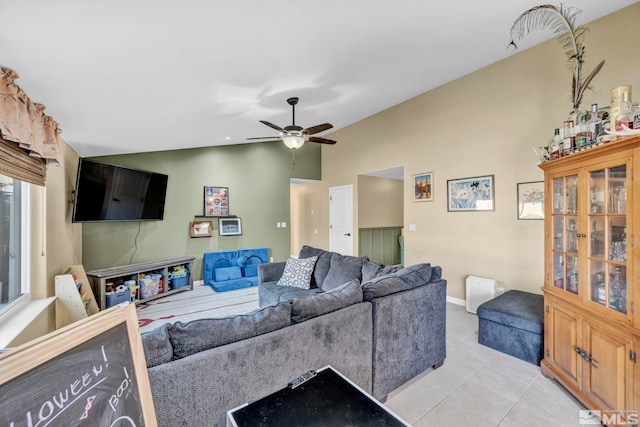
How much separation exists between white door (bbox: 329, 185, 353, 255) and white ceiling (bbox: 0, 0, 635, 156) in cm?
252

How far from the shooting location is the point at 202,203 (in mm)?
5230

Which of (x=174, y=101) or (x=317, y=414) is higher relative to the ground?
(x=174, y=101)

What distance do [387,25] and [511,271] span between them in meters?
3.22

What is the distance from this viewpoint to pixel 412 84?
155 inches

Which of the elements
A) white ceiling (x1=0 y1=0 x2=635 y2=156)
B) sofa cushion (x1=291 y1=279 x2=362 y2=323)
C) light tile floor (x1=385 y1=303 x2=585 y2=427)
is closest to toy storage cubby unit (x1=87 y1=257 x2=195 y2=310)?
white ceiling (x1=0 y1=0 x2=635 y2=156)

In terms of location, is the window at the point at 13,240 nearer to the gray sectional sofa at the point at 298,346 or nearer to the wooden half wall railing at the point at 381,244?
the gray sectional sofa at the point at 298,346

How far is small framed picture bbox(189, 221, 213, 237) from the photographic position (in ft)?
16.7

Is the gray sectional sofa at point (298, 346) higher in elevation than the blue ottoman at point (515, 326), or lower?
higher

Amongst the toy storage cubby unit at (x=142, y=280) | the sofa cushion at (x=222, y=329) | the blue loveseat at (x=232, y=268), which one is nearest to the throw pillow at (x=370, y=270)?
the sofa cushion at (x=222, y=329)

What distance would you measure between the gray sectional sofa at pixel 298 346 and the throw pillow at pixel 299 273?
1.37 meters

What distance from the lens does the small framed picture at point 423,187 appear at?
4348 millimetres

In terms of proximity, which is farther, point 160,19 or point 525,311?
point 525,311

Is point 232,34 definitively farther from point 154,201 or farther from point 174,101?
point 154,201

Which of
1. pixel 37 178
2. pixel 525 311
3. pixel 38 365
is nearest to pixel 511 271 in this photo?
pixel 525 311
